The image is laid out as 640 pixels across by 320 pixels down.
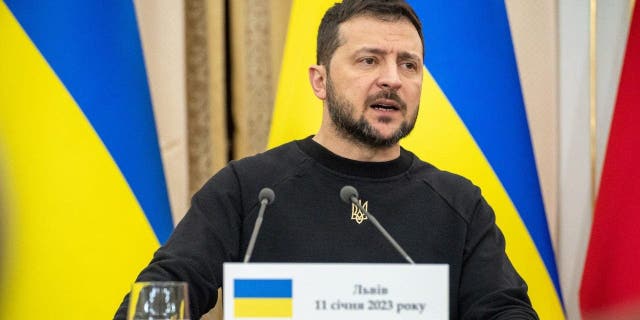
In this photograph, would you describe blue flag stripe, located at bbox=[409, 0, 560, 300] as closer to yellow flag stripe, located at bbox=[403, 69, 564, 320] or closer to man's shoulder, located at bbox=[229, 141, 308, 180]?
yellow flag stripe, located at bbox=[403, 69, 564, 320]

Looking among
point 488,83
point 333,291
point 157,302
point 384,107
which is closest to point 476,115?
point 488,83

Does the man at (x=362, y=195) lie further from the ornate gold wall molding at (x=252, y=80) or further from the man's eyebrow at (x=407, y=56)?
the ornate gold wall molding at (x=252, y=80)

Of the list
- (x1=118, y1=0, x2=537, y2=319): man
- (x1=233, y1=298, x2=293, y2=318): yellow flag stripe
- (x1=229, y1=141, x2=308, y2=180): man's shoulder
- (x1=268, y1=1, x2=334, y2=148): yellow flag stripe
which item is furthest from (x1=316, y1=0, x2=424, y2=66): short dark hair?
(x1=233, y1=298, x2=293, y2=318): yellow flag stripe

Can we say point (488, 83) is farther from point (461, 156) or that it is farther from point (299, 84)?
point (299, 84)

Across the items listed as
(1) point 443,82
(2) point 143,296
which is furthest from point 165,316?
(1) point 443,82

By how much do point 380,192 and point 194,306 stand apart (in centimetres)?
51

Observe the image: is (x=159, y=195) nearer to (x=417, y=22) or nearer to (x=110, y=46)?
(x=110, y=46)

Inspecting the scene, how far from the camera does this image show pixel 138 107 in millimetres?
2527

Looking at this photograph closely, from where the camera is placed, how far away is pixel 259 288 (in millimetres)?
1318

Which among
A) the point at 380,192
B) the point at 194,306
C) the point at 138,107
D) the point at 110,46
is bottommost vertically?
the point at 194,306

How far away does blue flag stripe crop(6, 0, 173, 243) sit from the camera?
2.45 meters

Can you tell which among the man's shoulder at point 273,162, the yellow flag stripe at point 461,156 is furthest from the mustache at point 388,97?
the yellow flag stripe at point 461,156

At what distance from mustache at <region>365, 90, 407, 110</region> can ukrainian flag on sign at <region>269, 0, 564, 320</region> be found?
1.56 ft

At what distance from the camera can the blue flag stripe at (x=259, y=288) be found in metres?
1.32
